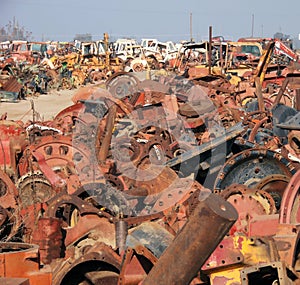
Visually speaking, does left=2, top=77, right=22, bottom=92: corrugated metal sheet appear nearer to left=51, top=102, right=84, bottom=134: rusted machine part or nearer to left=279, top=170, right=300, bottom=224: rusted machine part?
left=51, top=102, right=84, bottom=134: rusted machine part

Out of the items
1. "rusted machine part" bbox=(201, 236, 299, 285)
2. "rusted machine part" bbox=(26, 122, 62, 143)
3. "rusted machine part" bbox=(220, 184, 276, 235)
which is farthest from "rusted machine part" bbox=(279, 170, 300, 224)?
"rusted machine part" bbox=(26, 122, 62, 143)

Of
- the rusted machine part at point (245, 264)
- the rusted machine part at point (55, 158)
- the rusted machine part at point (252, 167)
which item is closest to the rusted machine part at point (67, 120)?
the rusted machine part at point (55, 158)

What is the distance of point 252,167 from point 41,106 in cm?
1413

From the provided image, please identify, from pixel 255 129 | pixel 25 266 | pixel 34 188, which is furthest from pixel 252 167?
pixel 25 266

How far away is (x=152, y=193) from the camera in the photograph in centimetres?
603

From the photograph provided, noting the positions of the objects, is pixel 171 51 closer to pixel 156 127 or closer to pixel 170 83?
pixel 170 83

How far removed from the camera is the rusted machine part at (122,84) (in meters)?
11.4

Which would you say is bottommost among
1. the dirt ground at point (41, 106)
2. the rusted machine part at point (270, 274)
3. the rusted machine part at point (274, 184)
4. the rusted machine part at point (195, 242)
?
the dirt ground at point (41, 106)

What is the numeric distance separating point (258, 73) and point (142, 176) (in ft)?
24.3

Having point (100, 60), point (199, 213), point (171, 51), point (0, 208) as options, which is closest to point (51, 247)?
point (0, 208)

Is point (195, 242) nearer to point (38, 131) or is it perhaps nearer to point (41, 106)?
point (38, 131)

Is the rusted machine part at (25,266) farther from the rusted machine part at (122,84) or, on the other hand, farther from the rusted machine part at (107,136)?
the rusted machine part at (122,84)

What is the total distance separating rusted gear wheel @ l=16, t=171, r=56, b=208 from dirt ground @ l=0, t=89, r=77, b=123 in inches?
348

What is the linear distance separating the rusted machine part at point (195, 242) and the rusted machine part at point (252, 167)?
3164 mm
